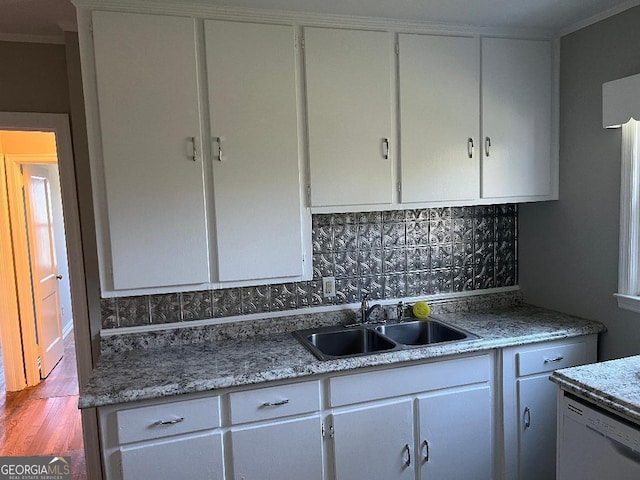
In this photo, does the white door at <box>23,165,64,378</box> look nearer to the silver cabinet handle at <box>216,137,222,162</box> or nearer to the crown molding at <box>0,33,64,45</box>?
the crown molding at <box>0,33,64,45</box>

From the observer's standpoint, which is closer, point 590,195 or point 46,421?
point 590,195

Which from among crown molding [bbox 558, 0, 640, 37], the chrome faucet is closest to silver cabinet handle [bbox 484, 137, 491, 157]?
crown molding [bbox 558, 0, 640, 37]

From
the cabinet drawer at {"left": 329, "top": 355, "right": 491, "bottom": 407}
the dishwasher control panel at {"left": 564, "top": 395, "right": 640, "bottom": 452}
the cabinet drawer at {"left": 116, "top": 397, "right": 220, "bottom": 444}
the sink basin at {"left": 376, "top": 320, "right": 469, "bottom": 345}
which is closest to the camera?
the dishwasher control panel at {"left": 564, "top": 395, "right": 640, "bottom": 452}

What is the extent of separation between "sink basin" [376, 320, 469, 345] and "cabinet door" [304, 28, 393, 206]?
0.70m

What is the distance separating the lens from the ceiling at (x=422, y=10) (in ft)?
6.65

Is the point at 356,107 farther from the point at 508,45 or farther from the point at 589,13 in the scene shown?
the point at 589,13

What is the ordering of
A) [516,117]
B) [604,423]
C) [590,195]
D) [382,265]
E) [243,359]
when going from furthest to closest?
[382,265]
[516,117]
[590,195]
[243,359]
[604,423]

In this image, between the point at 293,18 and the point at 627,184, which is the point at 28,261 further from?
the point at 627,184

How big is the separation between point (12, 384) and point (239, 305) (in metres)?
2.86

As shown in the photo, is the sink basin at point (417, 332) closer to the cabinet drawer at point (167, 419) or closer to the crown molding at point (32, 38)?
the cabinet drawer at point (167, 419)

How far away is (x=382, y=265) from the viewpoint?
260 centimetres

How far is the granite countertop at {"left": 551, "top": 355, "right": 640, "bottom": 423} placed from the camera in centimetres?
146

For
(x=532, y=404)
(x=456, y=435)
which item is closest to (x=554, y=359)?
(x=532, y=404)

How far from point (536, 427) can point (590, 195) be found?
1188mm
